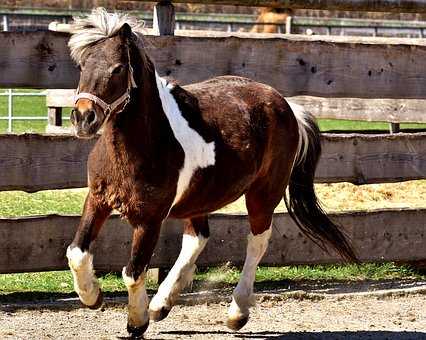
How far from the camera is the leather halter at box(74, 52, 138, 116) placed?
185 inches

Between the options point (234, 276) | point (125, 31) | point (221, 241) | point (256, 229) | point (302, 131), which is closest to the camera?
point (125, 31)

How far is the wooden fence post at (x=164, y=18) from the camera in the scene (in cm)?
665

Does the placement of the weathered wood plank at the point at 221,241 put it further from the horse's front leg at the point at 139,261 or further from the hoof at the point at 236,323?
the horse's front leg at the point at 139,261

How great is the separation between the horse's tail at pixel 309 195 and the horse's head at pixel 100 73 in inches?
71.6

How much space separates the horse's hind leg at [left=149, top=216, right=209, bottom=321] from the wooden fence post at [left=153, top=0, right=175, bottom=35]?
1.36 m

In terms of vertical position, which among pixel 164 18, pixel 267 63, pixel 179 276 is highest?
pixel 164 18

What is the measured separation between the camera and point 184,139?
5445mm

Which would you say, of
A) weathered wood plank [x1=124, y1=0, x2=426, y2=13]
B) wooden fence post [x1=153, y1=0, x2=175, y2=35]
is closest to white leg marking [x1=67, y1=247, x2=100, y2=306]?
wooden fence post [x1=153, y1=0, x2=175, y2=35]

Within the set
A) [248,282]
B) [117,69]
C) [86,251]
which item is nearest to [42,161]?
[86,251]

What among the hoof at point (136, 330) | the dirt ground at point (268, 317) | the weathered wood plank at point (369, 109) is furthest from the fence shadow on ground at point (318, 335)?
the weathered wood plank at point (369, 109)

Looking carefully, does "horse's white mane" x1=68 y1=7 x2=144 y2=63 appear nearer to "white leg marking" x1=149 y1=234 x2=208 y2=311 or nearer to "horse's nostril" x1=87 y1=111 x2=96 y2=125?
"horse's nostril" x1=87 y1=111 x2=96 y2=125

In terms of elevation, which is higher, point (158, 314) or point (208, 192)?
point (208, 192)

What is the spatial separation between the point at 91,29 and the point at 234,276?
2700 mm

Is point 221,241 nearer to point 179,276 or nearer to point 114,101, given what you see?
point 179,276
